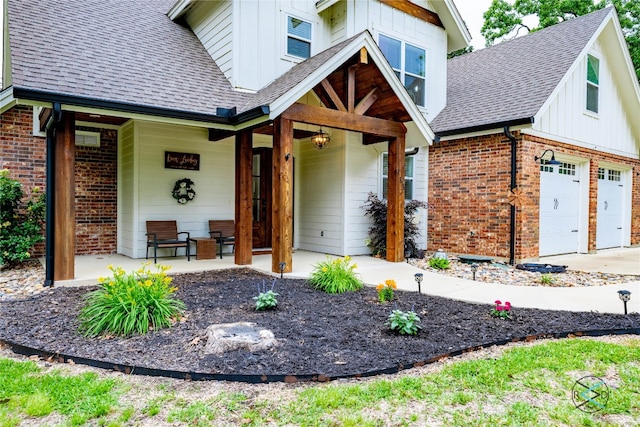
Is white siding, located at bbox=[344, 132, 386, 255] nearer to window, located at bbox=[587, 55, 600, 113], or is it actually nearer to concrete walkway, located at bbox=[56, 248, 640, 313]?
concrete walkway, located at bbox=[56, 248, 640, 313]

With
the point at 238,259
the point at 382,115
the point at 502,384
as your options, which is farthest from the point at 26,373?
the point at 382,115

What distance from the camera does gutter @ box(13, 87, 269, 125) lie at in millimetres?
5309

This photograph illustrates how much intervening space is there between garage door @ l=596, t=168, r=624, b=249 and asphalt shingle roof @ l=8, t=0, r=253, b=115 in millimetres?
10019

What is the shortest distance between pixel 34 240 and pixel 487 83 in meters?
10.8

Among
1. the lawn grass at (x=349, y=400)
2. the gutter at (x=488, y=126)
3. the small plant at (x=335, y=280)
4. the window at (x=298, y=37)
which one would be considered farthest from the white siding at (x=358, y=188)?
the lawn grass at (x=349, y=400)

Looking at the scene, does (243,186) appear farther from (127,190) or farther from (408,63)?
(408,63)

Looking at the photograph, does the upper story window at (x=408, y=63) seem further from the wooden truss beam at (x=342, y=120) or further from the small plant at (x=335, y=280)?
the small plant at (x=335, y=280)

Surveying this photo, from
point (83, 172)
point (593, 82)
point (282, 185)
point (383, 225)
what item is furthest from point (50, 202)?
point (593, 82)

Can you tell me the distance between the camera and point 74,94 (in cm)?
564

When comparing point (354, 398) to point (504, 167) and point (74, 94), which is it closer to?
point (74, 94)

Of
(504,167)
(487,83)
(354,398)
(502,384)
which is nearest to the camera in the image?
(354,398)

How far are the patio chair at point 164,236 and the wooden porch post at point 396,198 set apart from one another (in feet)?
13.1

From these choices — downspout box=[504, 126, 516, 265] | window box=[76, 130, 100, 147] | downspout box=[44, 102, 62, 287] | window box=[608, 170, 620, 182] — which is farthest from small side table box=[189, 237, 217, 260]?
window box=[608, 170, 620, 182]

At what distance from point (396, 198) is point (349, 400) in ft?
19.5
